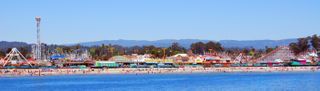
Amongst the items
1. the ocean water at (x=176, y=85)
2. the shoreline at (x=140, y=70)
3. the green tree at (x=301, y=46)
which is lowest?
the ocean water at (x=176, y=85)

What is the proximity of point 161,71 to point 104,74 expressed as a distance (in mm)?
10377

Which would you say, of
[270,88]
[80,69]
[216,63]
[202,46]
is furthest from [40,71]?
[202,46]

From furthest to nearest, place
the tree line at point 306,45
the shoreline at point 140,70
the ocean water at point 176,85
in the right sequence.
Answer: the tree line at point 306,45
the shoreline at point 140,70
the ocean water at point 176,85

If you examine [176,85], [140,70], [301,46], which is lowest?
[176,85]

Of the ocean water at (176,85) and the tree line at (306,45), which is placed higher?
the tree line at (306,45)

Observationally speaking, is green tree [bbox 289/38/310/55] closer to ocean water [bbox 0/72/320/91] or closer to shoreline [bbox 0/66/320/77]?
shoreline [bbox 0/66/320/77]

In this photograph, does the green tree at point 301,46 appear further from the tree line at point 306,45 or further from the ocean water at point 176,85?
the ocean water at point 176,85

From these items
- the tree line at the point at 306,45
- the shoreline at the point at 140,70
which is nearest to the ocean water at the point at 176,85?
the shoreline at the point at 140,70

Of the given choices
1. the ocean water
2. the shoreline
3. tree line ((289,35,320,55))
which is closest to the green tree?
tree line ((289,35,320,55))

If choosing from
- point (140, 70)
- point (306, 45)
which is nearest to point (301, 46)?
point (306, 45)

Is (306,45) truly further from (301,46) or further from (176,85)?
(176,85)

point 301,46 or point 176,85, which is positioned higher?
point 301,46

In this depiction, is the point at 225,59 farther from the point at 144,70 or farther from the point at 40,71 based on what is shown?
the point at 40,71

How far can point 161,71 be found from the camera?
108125 millimetres
